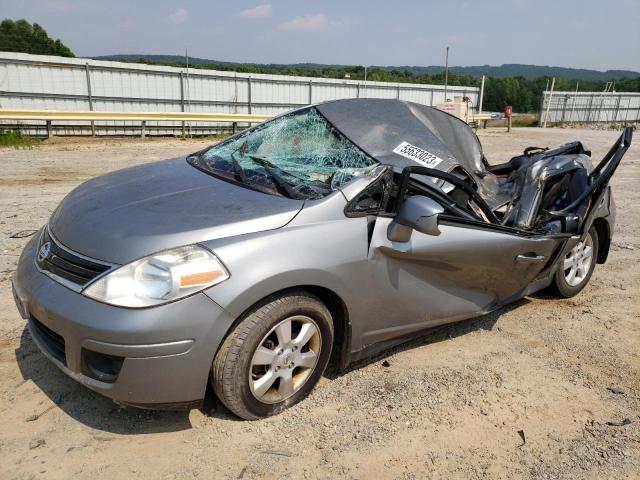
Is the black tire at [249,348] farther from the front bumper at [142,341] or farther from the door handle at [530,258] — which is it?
the door handle at [530,258]

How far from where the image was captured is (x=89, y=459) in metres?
2.40

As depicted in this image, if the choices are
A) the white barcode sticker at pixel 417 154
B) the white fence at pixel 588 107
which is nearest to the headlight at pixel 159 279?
the white barcode sticker at pixel 417 154

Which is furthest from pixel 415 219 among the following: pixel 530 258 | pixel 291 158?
pixel 530 258

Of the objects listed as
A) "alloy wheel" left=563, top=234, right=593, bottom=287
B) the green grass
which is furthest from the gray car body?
the green grass

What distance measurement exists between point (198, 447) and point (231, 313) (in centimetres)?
70

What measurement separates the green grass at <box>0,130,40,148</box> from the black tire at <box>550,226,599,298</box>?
1333 cm

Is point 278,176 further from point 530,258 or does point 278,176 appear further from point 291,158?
point 530,258

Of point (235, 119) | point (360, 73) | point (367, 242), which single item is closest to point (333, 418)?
point (367, 242)

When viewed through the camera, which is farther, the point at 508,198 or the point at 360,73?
the point at 360,73

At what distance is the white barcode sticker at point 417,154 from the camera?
3.47 m

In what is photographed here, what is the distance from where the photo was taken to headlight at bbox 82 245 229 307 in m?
2.30

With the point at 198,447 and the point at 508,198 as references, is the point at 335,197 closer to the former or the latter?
the point at 198,447

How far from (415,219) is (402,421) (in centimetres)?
109

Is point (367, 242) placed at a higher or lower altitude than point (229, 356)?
higher
